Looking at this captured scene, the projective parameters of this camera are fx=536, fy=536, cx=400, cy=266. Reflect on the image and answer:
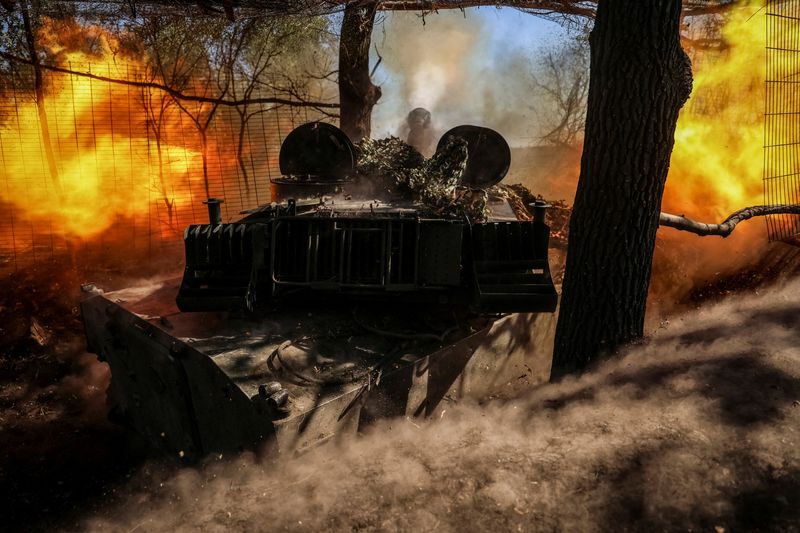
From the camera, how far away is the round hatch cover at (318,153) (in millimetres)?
8172

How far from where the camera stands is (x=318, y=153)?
328 inches

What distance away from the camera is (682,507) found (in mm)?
3312

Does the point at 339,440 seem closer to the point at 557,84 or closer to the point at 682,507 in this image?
the point at 682,507

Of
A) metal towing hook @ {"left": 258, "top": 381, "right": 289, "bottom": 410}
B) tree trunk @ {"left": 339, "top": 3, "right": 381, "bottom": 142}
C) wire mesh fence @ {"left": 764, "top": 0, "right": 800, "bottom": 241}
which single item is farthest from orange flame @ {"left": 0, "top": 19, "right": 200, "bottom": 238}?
wire mesh fence @ {"left": 764, "top": 0, "right": 800, "bottom": 241}

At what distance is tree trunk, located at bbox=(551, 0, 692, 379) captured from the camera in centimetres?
487

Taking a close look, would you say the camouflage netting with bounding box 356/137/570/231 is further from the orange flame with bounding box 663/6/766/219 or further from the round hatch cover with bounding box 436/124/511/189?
the orange flame with bounding box 663/6/766/219

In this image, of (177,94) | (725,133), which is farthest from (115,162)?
(725,133)

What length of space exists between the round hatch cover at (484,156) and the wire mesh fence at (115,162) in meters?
5.52

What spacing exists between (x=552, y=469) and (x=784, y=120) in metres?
10.2

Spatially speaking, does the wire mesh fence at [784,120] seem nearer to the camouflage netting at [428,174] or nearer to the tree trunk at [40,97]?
the camouflage netting at [428,174]

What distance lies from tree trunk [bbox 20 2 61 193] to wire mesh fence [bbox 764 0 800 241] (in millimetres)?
13315

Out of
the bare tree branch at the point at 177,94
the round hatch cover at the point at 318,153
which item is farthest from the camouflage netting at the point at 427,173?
the bare tree branch at the point at 177,94

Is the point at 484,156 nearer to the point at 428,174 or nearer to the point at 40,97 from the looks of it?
the point at 428,174

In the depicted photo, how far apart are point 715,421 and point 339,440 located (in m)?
3.00
